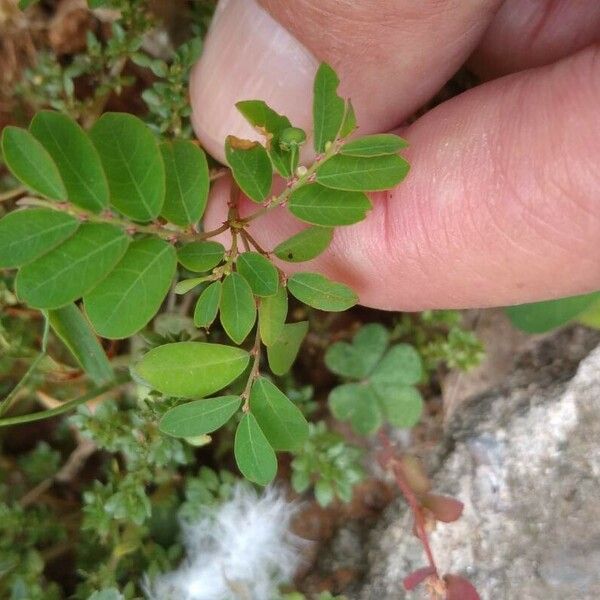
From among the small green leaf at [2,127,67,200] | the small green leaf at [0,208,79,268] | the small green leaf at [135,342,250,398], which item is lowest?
the small green leaf at [135,342,250,398]

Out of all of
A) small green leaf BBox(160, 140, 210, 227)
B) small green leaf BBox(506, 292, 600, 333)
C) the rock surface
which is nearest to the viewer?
small green leaf BBox(160, 140, 210, 227)

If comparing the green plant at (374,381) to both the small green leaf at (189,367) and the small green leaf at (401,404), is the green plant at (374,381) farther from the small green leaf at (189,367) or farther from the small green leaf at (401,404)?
the small green leaf at (189,367)

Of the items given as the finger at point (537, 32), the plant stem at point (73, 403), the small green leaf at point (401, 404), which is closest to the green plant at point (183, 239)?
the plant stem at point (73, 403)

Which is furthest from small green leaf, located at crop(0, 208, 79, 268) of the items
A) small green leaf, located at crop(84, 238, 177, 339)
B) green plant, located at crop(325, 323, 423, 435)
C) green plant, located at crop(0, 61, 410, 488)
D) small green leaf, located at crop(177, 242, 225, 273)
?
green plant, located at crop(325, 323, 423, 435)

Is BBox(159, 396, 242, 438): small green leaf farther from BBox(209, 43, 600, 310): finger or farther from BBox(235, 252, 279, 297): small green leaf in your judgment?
BBox(209, 43, 600, 310): finger

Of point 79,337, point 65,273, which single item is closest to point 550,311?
point 79,337
